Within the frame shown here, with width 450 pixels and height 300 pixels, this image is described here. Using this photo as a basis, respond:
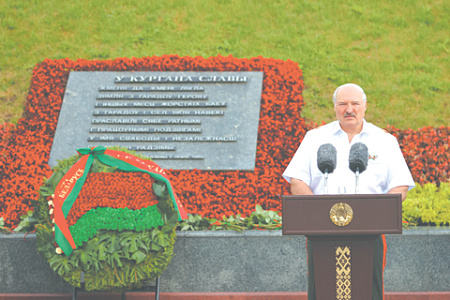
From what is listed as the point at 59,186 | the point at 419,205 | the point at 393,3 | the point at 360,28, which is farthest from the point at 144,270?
the point at 393,3

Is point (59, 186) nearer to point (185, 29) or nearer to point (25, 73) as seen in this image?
point (25, 73)

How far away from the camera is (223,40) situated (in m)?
10.5

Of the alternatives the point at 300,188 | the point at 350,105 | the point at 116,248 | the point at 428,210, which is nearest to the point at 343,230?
the point at 300,188

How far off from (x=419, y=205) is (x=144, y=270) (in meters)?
2.95

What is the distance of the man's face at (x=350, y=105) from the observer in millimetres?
3629

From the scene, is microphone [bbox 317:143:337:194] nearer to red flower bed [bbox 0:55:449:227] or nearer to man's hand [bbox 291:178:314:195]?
man's hand [bbox 291:178:314:195]

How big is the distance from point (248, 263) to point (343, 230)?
270 cm

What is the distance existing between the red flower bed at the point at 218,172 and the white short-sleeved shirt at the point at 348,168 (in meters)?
3.24

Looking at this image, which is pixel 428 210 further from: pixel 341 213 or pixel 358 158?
pixel 341 213

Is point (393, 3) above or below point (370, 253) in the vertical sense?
above

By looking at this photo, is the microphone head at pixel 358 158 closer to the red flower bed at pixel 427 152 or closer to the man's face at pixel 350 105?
the man's face at pixel 350 105

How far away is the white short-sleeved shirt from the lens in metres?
3.71

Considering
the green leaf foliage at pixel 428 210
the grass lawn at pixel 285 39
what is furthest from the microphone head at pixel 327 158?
the grass lawn at pixel 285 39

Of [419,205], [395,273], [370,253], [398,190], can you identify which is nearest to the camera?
[370,253]
